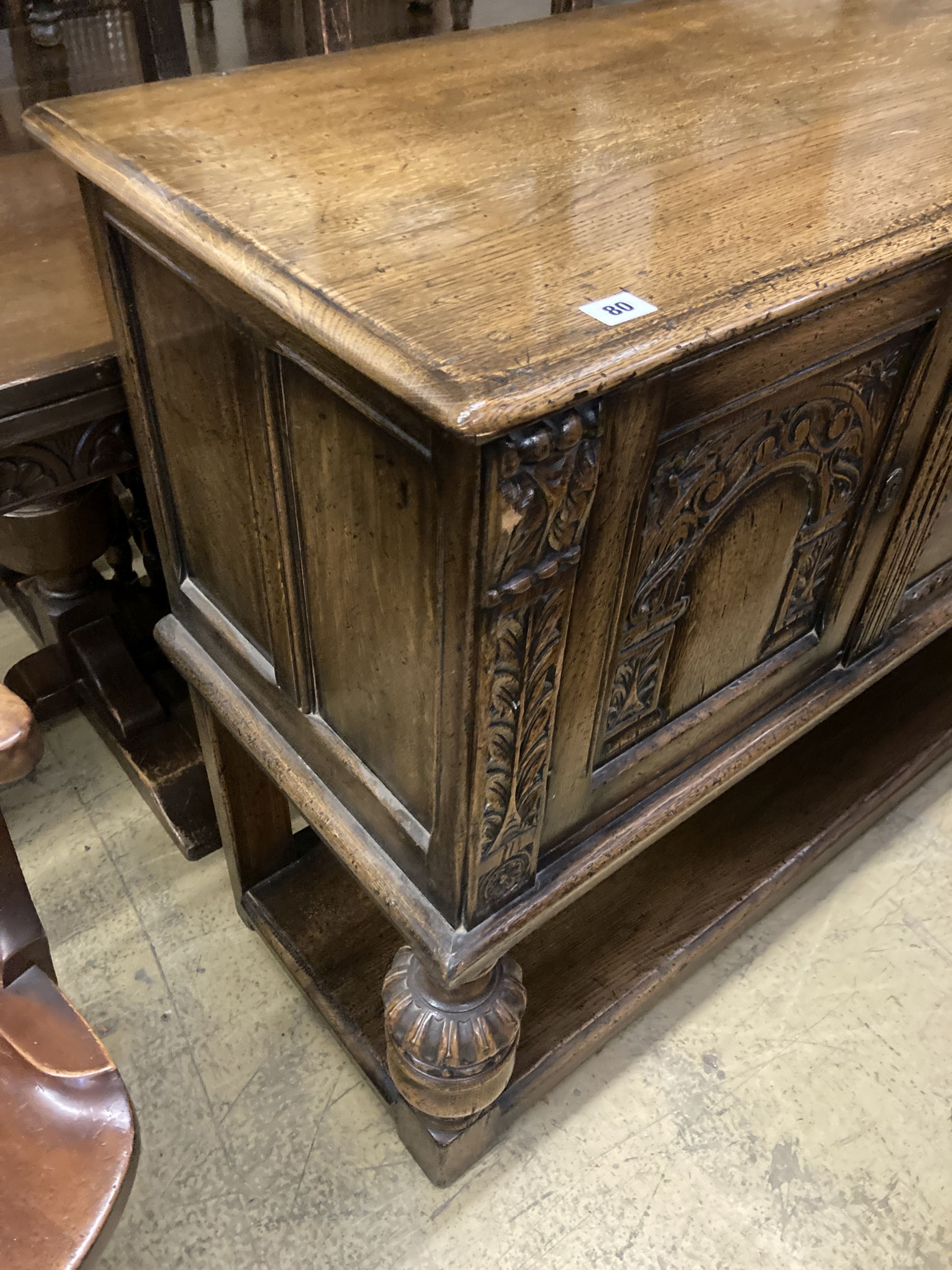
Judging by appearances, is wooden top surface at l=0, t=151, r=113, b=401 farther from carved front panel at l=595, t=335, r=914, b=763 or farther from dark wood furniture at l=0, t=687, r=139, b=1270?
carved front panel at l=595, t=335, r=914, b=763

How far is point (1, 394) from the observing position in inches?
36.2

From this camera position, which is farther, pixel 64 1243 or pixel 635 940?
pixel 635 940

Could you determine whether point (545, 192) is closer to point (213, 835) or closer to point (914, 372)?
point (914, 372)

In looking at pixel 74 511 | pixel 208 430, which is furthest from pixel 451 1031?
pixel 74 511

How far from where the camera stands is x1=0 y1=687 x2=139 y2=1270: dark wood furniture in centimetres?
57

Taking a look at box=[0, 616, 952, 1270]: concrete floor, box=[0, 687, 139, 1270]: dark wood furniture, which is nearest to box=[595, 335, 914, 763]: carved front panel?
box=[0, 687, 139, 1270]: dark wood furniture

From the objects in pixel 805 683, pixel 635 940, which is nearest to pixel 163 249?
pixel 805 683

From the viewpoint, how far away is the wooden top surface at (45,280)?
961mm

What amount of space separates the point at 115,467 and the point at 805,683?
76 cm

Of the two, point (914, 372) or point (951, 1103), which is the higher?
point (914, 372)

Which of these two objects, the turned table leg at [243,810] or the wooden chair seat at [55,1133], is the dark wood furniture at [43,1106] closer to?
the wooden chair seat at [55,1133]

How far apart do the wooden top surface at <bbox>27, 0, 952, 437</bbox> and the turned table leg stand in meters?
0.55

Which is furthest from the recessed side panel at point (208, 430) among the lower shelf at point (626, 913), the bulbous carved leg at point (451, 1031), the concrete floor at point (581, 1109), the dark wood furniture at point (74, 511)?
the concrete floor at point (581, 1109)

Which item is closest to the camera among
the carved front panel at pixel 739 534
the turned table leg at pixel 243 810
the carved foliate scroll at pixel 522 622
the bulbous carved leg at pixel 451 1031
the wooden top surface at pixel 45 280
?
the carved foliate scroll at pixel 522 622
